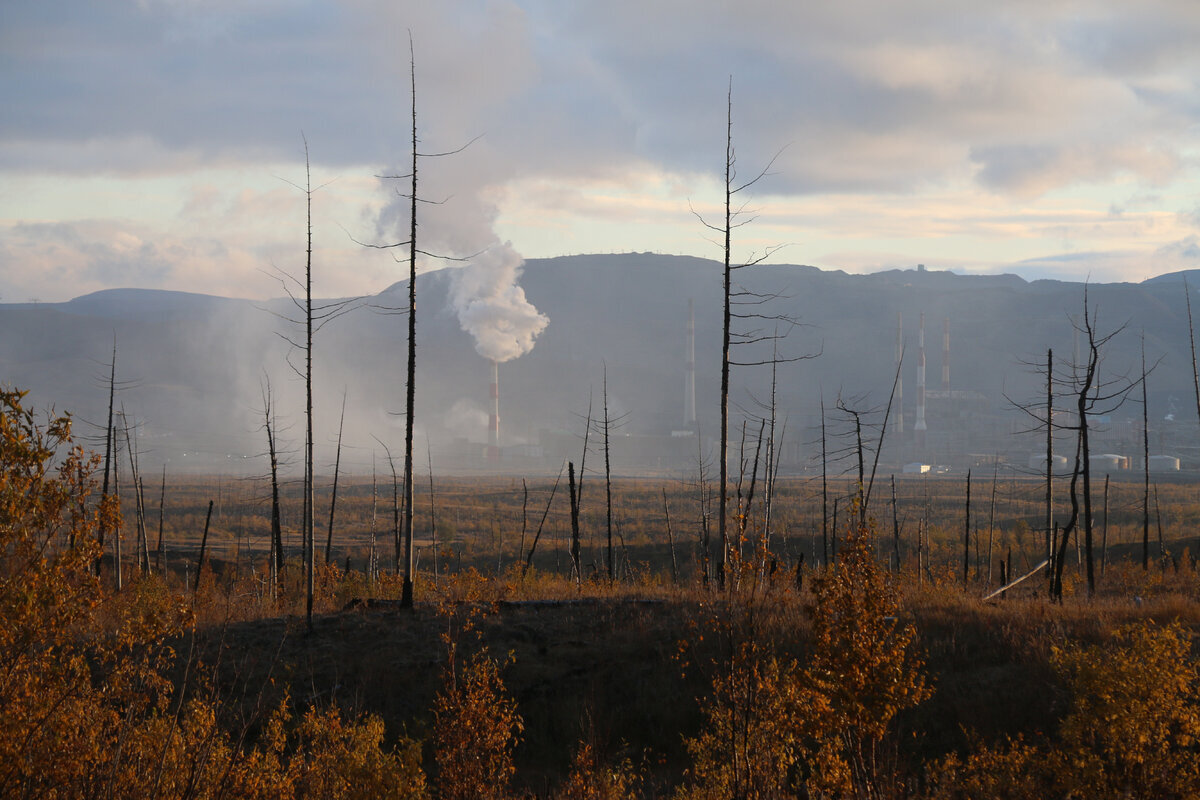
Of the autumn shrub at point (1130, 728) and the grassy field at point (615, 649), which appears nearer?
the autumn shrub at point (1130, 728)

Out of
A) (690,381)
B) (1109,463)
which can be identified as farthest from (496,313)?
(1109,463)

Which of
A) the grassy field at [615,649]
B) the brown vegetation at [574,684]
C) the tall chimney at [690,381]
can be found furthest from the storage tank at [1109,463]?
the grassy field at [615,649]

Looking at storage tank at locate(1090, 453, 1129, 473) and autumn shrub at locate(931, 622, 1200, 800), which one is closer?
autumn shrub at locate(931, 622, 1200, 800)

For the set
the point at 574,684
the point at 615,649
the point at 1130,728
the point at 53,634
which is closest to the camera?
the point at 53,634

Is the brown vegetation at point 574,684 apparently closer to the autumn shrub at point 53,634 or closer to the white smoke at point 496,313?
the autumn shrub at point 53,634

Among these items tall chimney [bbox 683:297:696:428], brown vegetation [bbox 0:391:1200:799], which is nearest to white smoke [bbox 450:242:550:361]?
tall chimney [bbox 683:297:696:428]

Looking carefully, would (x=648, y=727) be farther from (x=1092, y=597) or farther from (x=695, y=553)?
(x=695, y=553)

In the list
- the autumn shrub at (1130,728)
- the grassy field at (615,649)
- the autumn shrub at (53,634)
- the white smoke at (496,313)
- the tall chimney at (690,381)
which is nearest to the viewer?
the autumn shrub at (53,634)

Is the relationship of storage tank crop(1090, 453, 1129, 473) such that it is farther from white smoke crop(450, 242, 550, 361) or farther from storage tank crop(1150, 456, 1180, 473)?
white smoke crop(450, 242, 550, 361)

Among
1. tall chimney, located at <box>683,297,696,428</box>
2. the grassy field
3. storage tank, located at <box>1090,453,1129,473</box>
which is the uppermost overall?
tall chimney, located at <box>683,297,696,428</box>

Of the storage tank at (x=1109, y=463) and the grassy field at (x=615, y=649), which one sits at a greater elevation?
the storage tank at (x=1109, y=463)

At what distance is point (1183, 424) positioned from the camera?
166125mm

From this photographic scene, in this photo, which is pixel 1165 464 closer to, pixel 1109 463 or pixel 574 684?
pixel 1109 463

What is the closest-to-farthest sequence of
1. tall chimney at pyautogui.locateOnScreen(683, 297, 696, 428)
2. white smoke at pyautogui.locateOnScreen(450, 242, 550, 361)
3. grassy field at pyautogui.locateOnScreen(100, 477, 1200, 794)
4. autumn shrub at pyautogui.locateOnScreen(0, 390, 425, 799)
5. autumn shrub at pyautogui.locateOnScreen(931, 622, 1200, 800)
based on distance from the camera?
1. autumn shrub at pyautogui.locateOnScreen(0, 390, 425, 799)
2. autumn shrub at pyautogui.locateOnScreen(931, 622, 1200, 800)
3. grassy field at pyautogui.locateOnScreen(100, 477, 1200, 794)
4. white smoke at pyautogui.locateOnScreen(450, 242, 550, 361)
5. tall chimney at pyautogui.locateOnScreen(683, 297, 696, 428)
